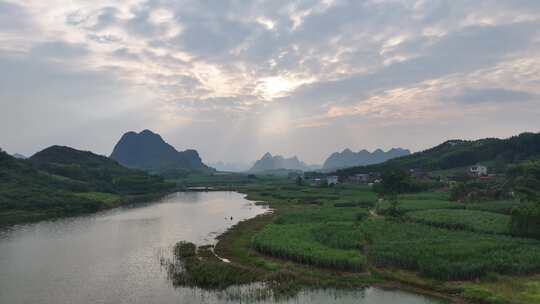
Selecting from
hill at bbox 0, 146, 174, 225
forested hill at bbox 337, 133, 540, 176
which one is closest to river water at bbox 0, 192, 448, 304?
hill at bbox 0, 146, 174, 225

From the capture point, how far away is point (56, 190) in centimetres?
11756

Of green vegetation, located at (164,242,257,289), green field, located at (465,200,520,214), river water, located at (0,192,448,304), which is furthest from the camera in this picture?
green field, located at (465,200,520,214)

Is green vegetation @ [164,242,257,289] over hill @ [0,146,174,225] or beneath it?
beneath

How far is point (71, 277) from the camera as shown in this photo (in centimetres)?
4250

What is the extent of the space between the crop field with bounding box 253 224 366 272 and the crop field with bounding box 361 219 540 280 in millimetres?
3254

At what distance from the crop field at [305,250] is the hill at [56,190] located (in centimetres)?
5685

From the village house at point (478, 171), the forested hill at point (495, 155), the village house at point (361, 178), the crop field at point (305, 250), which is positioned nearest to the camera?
the crop field at point (305, 250)

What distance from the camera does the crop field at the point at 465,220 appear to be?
185ft

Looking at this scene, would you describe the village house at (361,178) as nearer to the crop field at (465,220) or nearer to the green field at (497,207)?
the green field at (497,207)

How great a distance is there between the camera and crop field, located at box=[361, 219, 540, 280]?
129ft

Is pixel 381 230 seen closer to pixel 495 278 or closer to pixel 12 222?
pixel 495 278

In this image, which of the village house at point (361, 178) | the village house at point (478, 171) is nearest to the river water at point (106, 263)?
the village house at point (478, 171)

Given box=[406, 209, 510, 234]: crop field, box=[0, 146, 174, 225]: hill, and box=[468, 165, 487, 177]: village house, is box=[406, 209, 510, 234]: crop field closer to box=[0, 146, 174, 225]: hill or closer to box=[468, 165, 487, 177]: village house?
box=[468, 165, 487, 177]: village house

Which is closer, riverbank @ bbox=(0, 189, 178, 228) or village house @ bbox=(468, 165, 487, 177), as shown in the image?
riverbank @ bbox=(0, 189, 178, 228)
